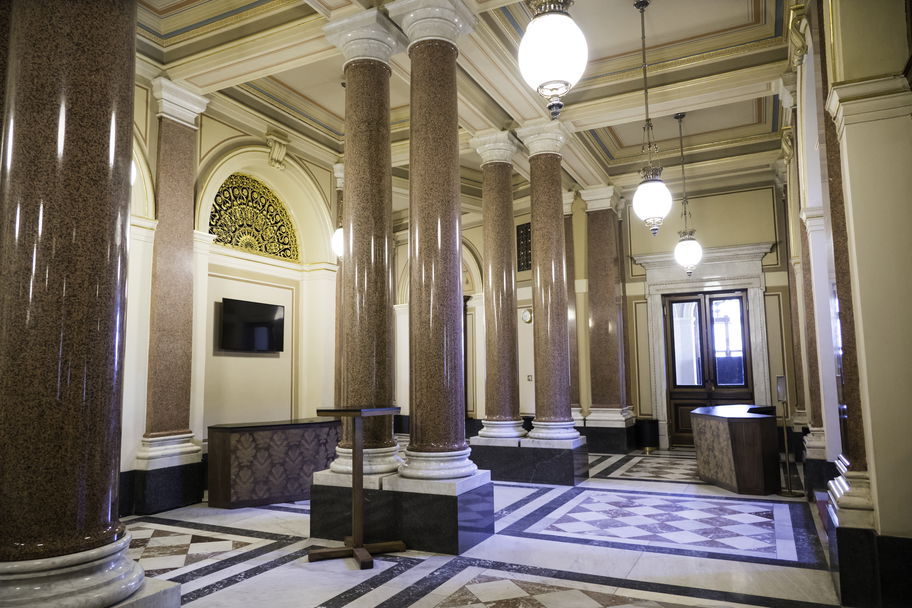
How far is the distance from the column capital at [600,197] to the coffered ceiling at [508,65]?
4.28 ft

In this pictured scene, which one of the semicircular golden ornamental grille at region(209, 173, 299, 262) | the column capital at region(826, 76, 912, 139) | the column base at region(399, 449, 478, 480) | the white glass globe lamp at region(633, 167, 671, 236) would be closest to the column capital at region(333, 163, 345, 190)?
the semicircular golden ornamental grille at region(209, 173, 299, 262)

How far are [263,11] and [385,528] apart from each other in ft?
16.0

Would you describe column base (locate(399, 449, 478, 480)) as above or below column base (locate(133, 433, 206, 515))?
above

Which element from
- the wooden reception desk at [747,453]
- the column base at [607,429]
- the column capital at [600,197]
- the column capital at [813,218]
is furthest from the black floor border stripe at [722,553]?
the column capital at [600,197]

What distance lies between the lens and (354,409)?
4.40 meters

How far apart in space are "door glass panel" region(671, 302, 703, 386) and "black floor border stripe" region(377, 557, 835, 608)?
7.74 metres

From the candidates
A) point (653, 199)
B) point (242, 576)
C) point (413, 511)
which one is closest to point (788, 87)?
point (653, 199)

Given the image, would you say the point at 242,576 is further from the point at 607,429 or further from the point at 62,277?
the point at 607,429

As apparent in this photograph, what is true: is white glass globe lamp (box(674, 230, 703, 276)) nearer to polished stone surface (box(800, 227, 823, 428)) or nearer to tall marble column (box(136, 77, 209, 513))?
polished stone surface (box(800, 227, 823, 428))

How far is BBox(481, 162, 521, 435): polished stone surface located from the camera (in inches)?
308

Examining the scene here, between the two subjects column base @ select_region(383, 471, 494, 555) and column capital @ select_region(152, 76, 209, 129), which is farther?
column capital @ select_region(152, 76, 209, 129)

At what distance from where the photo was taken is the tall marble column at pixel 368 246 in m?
5.10

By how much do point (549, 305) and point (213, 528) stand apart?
4.51 meters

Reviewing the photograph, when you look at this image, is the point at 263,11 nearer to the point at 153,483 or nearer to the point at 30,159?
the point at 30,159
